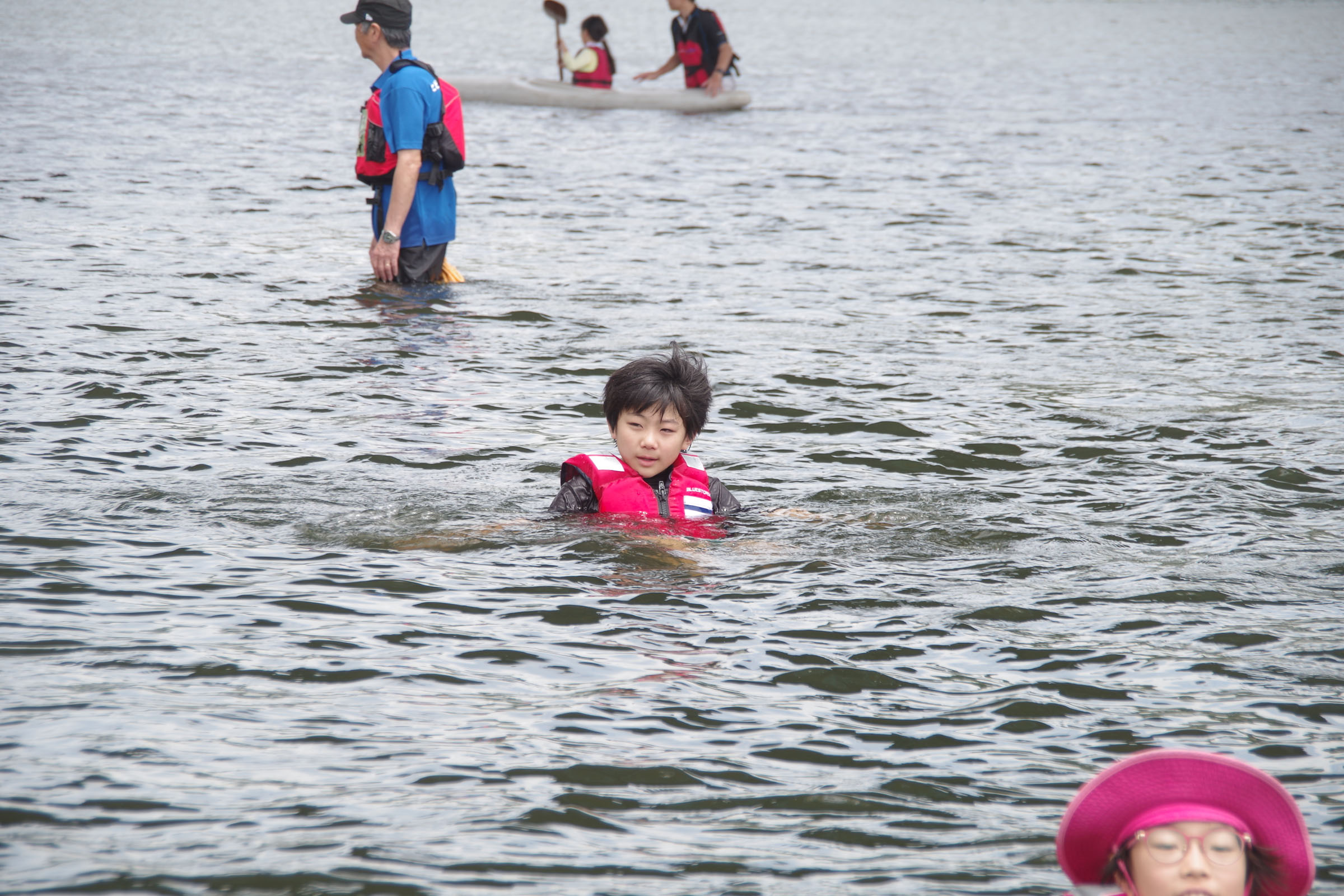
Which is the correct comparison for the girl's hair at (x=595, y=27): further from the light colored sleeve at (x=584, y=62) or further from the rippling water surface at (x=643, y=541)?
the rippling water surface at (x=643, y=541)

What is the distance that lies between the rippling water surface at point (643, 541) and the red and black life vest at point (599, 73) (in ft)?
34.5

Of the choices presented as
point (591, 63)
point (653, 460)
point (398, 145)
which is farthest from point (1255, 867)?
point (591, 63)

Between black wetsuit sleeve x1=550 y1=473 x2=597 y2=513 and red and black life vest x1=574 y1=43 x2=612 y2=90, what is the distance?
22168 mm

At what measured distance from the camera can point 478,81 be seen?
92.4 ft

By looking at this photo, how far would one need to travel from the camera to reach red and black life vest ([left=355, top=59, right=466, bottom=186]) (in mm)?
10633

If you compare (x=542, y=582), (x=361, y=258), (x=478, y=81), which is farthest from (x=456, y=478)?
(x=478, y=81)

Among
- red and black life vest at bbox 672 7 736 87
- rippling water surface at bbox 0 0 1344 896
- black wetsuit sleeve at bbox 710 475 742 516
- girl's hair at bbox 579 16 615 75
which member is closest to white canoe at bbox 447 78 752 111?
red and black life vest at bbox 672 7 736 87

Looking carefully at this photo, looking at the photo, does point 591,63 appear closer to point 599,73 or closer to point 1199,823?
point 599,73

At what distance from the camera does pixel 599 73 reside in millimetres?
27859

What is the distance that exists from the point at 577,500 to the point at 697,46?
71.3 feet

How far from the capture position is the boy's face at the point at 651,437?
646cm

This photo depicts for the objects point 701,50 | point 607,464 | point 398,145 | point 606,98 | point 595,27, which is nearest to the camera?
point 607,464

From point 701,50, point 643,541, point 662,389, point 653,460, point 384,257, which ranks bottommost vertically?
point 643,541

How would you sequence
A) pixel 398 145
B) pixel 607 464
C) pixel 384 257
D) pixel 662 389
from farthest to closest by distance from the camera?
pixel 384 257
pixel 398 145
pixel 607 464
pixel 662 389
